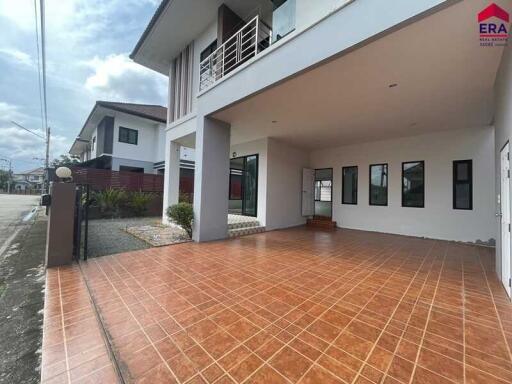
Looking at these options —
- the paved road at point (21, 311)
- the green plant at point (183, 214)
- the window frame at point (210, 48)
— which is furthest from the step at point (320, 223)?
the paved road at point (21, 311)

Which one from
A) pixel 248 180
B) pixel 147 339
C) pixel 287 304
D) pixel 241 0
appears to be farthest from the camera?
pixel 248 180

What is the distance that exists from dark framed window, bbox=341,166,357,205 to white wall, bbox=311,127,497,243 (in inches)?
6.1

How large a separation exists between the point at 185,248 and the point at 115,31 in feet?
24.8

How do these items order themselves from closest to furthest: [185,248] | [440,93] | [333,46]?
[333,46] → [440,93] → [185,248]

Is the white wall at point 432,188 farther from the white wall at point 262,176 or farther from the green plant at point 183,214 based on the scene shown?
the green plant at point 183,214

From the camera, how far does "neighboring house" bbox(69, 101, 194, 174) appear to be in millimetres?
12383

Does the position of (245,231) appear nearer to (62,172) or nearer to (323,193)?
(323,193)

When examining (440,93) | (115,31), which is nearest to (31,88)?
(115,31)

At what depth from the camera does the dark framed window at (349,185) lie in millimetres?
8156

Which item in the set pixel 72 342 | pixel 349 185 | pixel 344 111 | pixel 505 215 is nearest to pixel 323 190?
pixel 349 185

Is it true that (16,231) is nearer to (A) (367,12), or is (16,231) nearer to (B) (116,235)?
(B) (116,235)

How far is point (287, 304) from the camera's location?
8.15ft

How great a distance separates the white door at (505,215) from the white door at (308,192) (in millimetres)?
5846

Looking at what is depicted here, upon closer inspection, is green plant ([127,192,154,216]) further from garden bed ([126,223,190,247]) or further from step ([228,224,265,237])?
step ([228,224,265,237])
